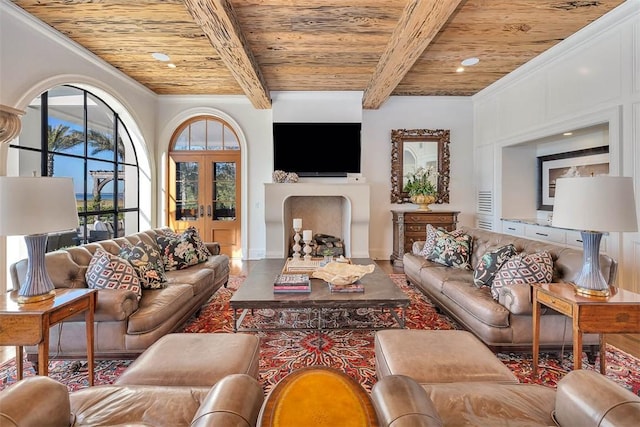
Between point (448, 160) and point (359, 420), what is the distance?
5.87 meters

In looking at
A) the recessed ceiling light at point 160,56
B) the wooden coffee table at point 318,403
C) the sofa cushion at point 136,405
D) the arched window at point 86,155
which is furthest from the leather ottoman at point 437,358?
the recessed ceiling light at point 160,56

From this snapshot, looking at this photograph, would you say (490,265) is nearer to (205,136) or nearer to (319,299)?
(319,299)

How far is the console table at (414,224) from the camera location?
5.29 m

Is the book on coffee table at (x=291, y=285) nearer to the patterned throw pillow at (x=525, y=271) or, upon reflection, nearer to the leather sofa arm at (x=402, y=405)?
the patterned throw pillow at (x=525, y=271)

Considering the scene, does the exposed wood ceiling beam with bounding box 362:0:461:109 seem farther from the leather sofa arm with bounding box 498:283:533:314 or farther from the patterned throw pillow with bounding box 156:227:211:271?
the patterned throw pillow with bounding box 156:227:211:271

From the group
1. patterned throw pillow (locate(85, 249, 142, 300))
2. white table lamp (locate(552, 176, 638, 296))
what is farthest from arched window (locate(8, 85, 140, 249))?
white table lamp (locate(552, 176, 638, 296))

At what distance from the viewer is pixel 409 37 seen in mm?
3145

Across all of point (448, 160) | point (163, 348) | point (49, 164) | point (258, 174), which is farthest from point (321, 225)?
point (163, 348)

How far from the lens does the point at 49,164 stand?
A: 146 inches

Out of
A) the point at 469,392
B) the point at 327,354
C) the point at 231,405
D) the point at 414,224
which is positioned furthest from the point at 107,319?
the point at 414,224

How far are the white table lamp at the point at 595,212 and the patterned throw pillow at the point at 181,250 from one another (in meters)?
3.28

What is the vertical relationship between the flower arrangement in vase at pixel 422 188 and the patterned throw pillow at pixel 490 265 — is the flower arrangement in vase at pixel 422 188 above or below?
above

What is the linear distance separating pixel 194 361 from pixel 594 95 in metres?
4.39

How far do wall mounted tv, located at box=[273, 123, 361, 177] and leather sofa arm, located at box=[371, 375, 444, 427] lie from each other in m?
4.75
